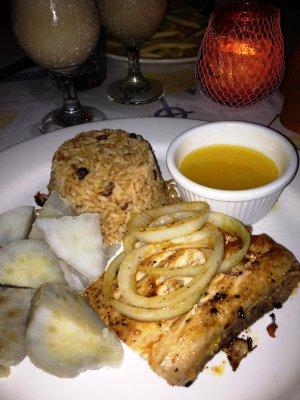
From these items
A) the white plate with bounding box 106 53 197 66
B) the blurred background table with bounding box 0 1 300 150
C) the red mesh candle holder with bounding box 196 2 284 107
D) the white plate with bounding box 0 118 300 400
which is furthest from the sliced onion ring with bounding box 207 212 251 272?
the white plate with bounding box 106 53 197 66

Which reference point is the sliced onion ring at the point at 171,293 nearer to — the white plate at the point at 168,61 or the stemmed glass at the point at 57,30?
the stemmed glass at the point at 57,30

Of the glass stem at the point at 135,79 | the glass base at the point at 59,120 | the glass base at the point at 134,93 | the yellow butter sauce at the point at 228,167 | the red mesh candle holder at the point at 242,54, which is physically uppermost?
the red mesh candle holder at the point at 242,54

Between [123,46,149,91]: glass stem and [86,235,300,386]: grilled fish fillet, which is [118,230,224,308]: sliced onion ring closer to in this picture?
[86,235,300,386]: grilled fish fillet

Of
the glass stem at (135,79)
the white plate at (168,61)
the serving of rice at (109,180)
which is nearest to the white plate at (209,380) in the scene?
the serving of rice at (109,180)

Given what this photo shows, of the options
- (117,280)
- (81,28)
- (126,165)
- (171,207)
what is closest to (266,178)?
(171,207)

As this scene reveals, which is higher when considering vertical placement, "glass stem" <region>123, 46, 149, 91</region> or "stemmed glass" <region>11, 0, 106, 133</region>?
"stemmed glass" <region>11, 0, 106, 133</region>

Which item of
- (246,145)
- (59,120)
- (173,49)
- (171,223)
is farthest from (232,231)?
(173,49)

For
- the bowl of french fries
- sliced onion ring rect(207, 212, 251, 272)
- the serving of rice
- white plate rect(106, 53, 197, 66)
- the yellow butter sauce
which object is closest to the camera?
sliced onion ring rect(207, 212, 251, 272)
